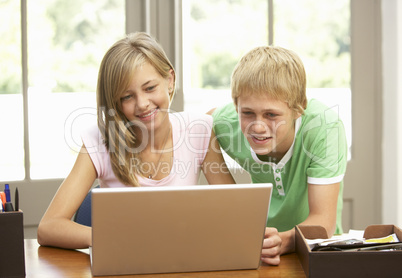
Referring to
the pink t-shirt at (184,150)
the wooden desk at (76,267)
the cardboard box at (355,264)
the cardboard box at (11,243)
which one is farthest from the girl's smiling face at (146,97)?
the cardboard box at (355,264)

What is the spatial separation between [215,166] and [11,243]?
78cm

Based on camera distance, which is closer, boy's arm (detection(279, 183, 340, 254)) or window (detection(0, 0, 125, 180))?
boy's arm (detection(279, 183, 340, 254))

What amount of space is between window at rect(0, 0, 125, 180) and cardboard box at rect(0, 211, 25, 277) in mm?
1394

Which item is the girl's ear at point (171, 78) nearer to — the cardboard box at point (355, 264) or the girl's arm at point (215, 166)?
the girl's arm at point (215, 166)

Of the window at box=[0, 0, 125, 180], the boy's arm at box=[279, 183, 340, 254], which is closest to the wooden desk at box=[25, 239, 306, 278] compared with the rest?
the boy's arm at box=[279, 183, 340, 254]

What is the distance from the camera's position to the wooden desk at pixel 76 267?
3.48 ft

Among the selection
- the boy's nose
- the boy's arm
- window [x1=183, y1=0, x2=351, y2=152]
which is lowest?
the boy's arm

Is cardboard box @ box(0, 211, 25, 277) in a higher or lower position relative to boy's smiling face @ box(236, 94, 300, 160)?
lower

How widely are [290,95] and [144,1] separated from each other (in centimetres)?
125

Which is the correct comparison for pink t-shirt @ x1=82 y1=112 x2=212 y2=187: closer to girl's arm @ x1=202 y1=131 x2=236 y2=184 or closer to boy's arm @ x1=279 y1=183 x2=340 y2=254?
girl's arm @ x1=202 y1=131 x2=236 y2=184

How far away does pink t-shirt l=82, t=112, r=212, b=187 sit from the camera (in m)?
1.65

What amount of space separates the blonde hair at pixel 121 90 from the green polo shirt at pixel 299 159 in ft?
0.97

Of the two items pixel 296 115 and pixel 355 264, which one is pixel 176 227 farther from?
pixel 296 115

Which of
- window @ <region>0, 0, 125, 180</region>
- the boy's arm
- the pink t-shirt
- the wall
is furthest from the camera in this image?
the wall
